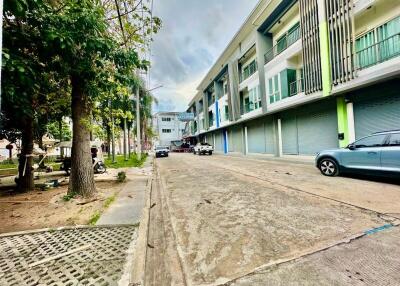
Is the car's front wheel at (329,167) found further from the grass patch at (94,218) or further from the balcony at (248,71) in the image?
the balcony at (248,71)

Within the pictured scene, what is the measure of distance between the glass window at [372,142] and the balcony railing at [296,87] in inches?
307

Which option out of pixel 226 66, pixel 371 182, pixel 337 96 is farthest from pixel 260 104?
pixel 371 182

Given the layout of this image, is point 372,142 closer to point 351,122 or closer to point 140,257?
point 351,122

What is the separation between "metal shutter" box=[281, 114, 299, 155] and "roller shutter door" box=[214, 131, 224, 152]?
1730 cm

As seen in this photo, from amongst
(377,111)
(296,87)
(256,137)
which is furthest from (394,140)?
(256,137)

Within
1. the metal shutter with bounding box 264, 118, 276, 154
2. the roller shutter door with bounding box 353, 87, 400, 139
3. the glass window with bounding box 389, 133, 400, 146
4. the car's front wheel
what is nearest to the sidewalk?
the car's front wheel

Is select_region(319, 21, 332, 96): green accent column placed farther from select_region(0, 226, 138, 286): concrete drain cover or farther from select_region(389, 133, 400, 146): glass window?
select_region(0, 226, 138, 286): concrete drain cover

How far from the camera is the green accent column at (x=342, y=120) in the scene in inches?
483

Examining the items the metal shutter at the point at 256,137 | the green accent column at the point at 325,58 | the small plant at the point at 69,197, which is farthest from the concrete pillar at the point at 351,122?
the small plant at the point at 69,197

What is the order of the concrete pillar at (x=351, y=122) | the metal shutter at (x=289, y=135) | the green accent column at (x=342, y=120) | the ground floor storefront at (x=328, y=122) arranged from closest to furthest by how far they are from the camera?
1. the ground floor storefront at (x=328, y=122)
2. the concrete pillar at (x=351, y=122)
3. the green accent column at (x=342, y=120)
4. the metal shutter at (x=289, y=135)

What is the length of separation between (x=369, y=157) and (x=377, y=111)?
16.2ft

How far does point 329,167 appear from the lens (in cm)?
892

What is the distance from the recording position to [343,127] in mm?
12438

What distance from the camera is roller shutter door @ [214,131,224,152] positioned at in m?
35.7
